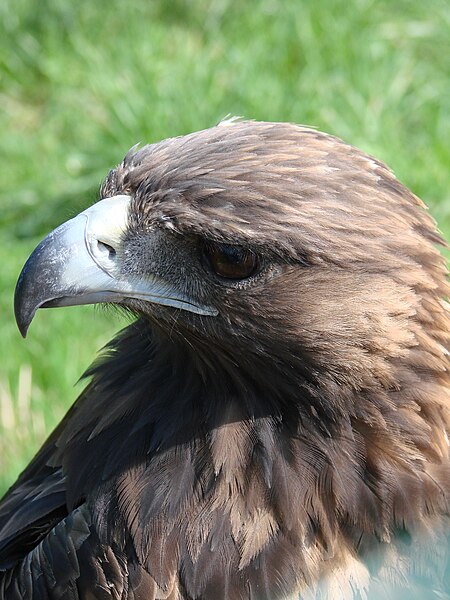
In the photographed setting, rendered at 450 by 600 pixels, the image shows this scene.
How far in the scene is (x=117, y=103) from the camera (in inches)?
207

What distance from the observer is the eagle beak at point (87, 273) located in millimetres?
2385

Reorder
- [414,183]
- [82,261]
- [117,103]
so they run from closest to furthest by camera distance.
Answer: [82,261]
[414,183]
[117,103]

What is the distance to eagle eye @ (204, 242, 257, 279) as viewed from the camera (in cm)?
232

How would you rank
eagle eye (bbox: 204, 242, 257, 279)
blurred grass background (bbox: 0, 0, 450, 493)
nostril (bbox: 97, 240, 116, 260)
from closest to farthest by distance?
eagle eye (bbox: 204, 242, 257, 279) → nostril (bbox: 97, 240, 116, 260) → blurred grass background (bbox: 0, 0, 450, 493)

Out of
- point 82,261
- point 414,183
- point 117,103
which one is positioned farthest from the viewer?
point 117,103

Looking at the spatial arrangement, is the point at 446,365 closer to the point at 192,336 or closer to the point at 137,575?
the point at 192,336

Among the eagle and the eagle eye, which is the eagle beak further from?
the eagle eye

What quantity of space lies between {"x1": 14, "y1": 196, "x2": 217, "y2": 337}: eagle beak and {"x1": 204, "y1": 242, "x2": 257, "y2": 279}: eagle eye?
11cm

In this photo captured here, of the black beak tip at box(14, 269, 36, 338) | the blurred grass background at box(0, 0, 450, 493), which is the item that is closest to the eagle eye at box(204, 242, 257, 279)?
the black beak tip at box(14, 269, 36, 338)

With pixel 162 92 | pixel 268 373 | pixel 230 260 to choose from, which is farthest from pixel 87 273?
pixel 162 92

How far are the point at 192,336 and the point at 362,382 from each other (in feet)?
1.31

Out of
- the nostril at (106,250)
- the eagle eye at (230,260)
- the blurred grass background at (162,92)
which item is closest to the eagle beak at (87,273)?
the nostril at (106,250)

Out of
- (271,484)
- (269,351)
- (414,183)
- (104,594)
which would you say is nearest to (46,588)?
(104,594)

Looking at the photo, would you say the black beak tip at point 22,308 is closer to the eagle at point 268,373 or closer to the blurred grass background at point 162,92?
the eagle at point 268,373
